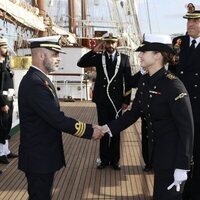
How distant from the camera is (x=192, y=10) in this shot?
369 centimetres

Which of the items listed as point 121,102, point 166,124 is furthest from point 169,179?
point 121,102

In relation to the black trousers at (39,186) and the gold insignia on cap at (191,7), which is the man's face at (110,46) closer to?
the gold insignia on cap at (191,7)

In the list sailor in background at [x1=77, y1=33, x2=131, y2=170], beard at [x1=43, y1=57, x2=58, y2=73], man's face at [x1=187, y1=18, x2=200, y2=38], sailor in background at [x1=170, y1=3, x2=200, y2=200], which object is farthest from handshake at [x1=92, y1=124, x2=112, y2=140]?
sailor in background at [x1=77, y1=33, x2=131, y2=170]

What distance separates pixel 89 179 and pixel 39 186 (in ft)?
6.46

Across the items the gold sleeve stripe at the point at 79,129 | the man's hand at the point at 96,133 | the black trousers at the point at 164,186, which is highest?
the gold sleeve stripe at the point at 79,129

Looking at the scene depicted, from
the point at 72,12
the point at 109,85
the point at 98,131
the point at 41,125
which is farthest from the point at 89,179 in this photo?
the point at 72,12

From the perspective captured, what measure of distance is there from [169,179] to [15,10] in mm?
10283

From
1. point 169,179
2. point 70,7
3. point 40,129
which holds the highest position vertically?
point 70,7

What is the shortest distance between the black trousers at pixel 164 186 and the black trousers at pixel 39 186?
0.80m

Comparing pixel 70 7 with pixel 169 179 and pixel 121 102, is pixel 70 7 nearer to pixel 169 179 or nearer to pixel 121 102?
pixel 121 102

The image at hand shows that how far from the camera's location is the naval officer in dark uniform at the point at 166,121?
8.63ft

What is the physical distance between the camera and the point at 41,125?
2949mm

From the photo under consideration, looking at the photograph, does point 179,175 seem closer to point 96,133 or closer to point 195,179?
point 96,133

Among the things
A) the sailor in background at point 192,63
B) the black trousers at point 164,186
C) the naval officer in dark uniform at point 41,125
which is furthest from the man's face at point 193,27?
the black trousers at point 164,186
